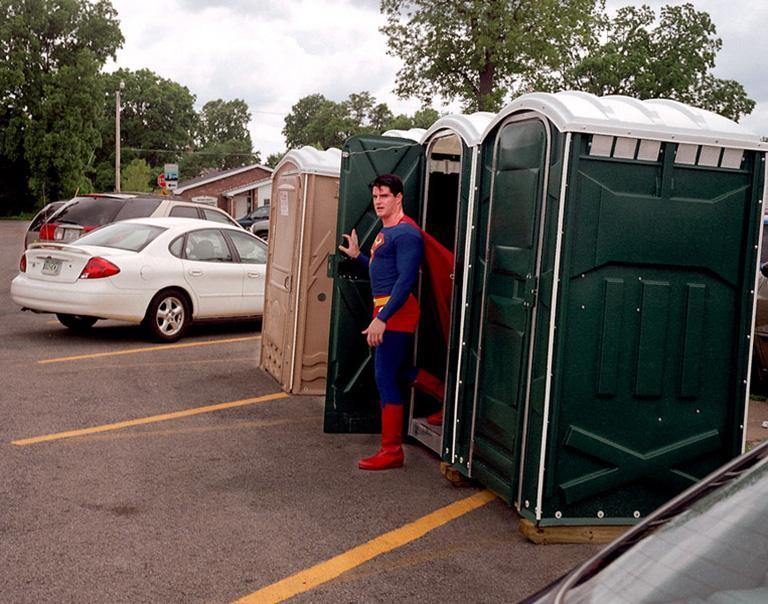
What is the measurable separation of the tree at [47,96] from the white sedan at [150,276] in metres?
54.4

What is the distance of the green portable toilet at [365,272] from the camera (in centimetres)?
712

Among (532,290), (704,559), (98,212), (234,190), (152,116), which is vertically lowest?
(704,559)

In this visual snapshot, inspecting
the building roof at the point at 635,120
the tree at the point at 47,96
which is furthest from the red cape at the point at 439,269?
the tree at the point at 47,96

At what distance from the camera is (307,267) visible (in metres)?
8.64

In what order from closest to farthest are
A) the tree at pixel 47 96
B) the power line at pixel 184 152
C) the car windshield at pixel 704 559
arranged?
the car windshield at pixel 704 559
the tree at pixel 47 96
the power line at pixel 184 152

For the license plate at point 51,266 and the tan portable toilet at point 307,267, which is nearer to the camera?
the tan portable toilet at point 307,267

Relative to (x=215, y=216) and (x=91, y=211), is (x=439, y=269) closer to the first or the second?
(x=91, y=211)

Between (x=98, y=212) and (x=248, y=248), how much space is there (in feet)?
12.6

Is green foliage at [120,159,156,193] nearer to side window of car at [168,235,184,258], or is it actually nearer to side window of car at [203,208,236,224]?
side window of car at [203,208,236,224]

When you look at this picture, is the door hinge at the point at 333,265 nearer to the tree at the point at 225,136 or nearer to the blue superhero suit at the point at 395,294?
the blue superhero suit at the point at 395,294

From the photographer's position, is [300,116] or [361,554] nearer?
[361,554]

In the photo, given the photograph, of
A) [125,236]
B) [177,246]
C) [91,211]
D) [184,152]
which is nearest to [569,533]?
[177,246]

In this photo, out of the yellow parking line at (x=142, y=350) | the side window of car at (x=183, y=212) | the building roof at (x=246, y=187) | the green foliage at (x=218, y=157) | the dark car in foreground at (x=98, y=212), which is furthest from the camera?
the green foliage at (x=218, y=157)

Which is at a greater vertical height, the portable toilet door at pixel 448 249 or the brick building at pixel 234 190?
the brick building at pixel 234 190
